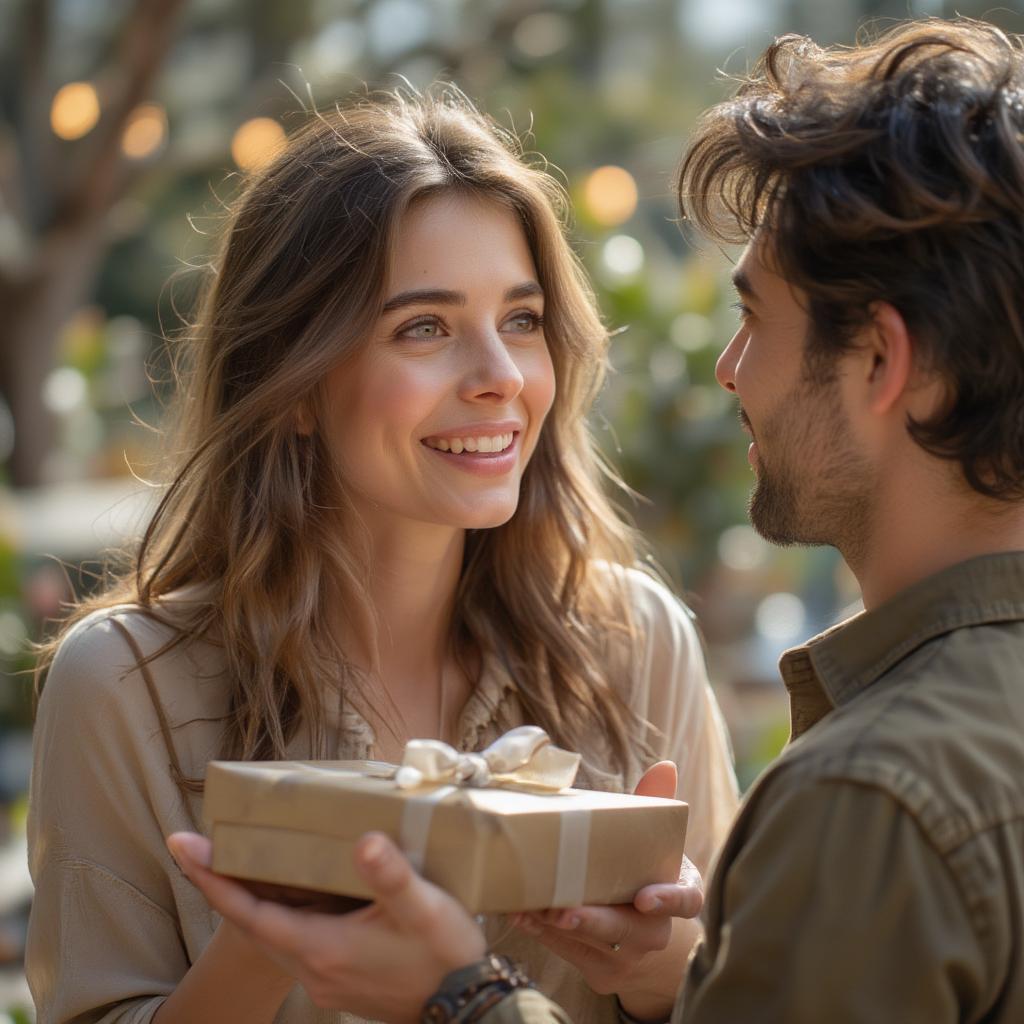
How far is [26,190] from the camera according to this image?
7.58m

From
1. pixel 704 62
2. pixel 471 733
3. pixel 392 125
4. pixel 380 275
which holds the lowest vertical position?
pixel 471 733

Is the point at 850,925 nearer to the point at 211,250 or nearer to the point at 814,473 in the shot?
the point at 814,473

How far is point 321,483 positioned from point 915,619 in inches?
49.9

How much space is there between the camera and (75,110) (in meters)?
6.54

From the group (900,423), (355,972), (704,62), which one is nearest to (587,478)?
(900,423)

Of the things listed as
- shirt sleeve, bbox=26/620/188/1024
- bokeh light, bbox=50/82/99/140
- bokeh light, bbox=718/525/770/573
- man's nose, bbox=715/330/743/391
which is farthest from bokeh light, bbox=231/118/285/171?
man's nose, bbox=715/330/743/391

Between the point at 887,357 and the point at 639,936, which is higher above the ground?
the point at 887,357

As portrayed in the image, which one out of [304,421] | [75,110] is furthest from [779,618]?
[304,421]

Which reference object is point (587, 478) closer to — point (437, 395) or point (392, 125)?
point (437, 395)

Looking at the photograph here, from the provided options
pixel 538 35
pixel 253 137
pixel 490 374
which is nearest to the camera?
pixel 490 374

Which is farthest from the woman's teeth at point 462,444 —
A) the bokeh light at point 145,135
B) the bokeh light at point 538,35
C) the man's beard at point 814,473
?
the bokeh light at point 538,35

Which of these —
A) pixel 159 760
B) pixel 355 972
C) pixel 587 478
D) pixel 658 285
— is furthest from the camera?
pixel 658 285

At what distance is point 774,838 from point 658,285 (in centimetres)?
463

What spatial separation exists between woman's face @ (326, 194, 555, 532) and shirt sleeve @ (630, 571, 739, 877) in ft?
1.40
